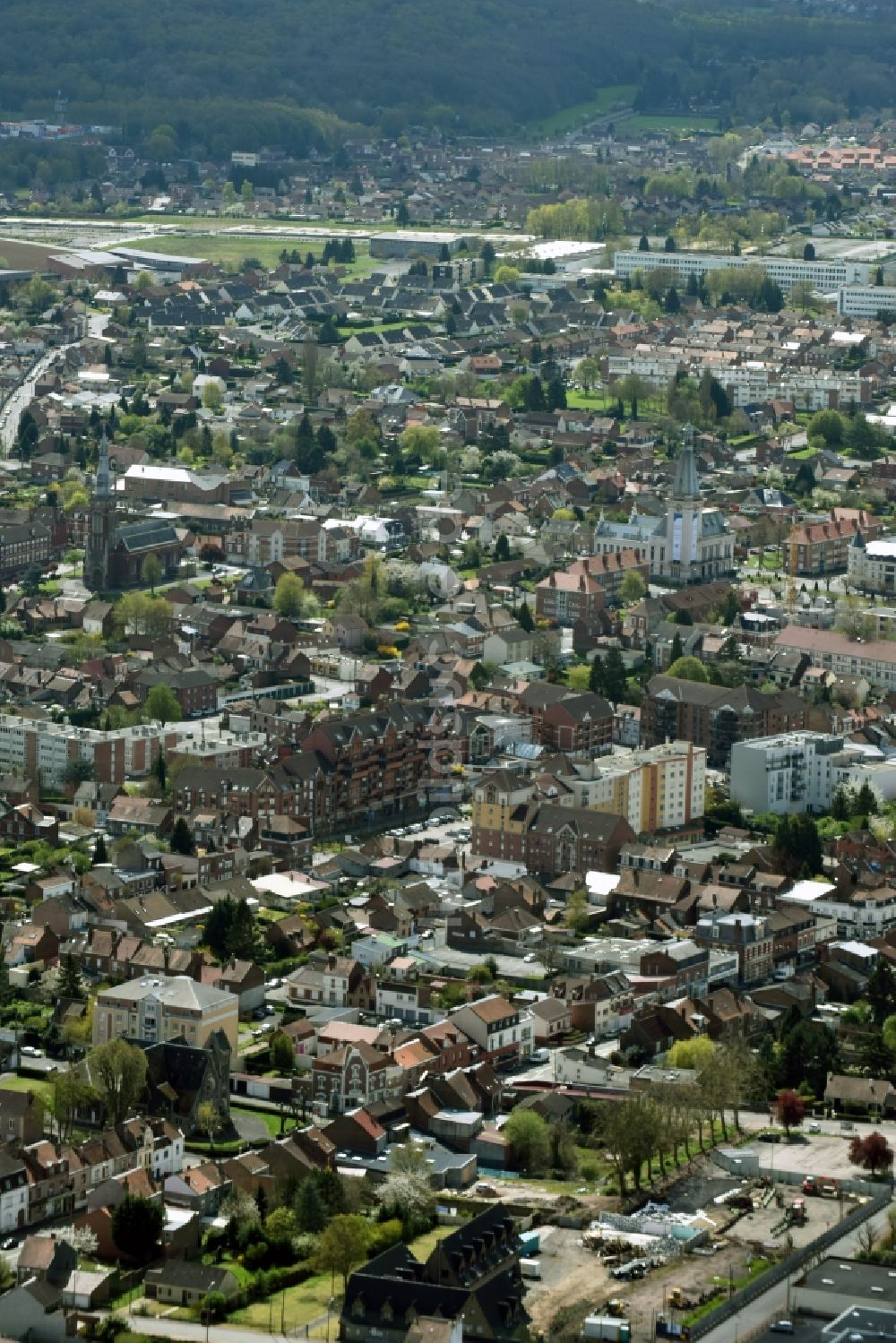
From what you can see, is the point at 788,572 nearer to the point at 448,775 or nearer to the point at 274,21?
the point at 448,775

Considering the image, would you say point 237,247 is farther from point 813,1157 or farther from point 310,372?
point 813,1157

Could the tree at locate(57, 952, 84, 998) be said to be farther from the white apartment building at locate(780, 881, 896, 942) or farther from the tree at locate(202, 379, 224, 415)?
the tree at locate(202, 379, 224, 415)

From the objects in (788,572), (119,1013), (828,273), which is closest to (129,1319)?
(119,1013)

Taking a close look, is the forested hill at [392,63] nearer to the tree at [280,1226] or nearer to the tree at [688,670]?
the tree at [688,670]

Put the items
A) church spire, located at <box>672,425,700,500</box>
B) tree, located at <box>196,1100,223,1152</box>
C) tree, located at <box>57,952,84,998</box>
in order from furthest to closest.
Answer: church spire, located at <box>672,425,700,500</box> < tree, located at <box>57,952,84,998</box> < tree, located at <box>196,1100,223,1152</box>

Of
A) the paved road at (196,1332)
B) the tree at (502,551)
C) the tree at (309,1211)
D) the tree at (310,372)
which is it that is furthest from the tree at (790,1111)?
Result: the tree at (310,372)

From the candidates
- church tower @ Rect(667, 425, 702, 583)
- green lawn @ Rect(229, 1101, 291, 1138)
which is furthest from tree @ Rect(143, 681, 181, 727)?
green lawn @ Rect(229, 1101, 291, 1138)

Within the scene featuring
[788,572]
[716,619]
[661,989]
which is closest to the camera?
[661,989]
